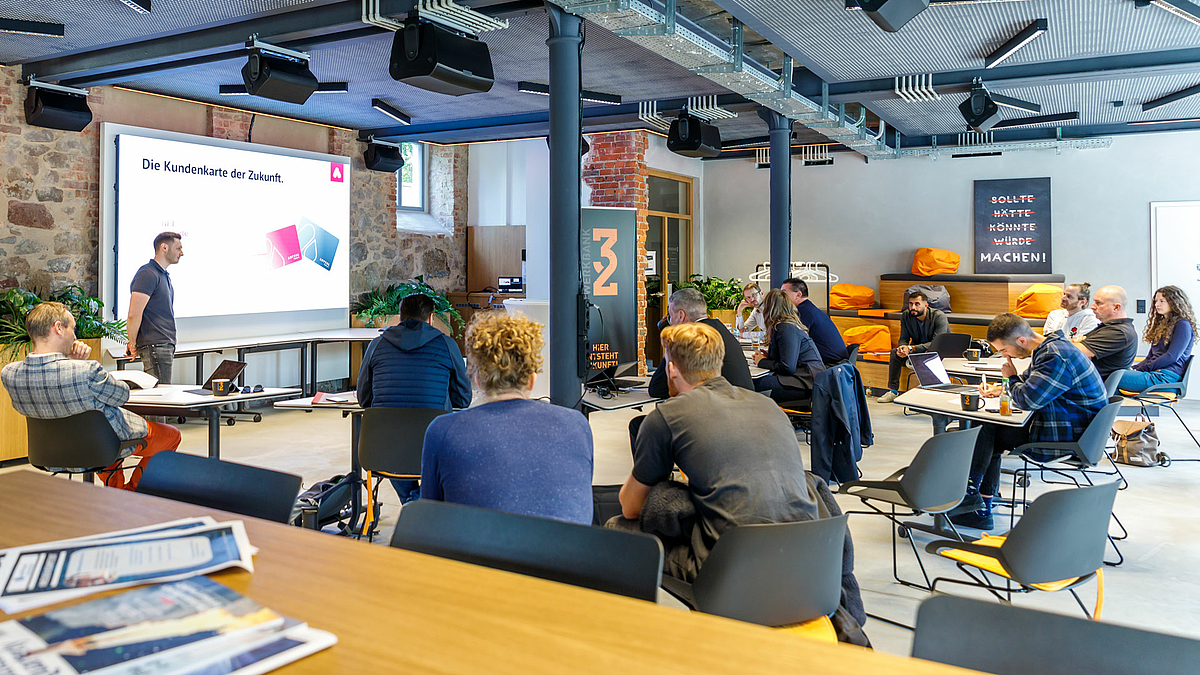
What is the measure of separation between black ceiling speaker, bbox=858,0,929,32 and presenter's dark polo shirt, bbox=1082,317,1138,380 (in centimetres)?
291

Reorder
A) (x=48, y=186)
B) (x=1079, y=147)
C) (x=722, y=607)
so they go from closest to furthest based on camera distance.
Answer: (x=722, y=607) < (x=48, y=186) < (x=1079, y=147)

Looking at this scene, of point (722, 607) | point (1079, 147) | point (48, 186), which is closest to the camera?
point (722, 607)

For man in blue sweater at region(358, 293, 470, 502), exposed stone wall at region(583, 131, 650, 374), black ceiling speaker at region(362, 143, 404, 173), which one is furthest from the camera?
black ceiling speaker at region(362, 143, 404, 173)

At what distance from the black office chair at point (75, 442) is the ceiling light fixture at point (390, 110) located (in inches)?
210

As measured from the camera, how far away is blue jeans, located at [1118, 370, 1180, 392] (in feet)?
21.6

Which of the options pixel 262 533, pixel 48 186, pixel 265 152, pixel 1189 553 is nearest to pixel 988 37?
pixel 1189 553

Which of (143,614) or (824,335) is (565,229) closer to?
(824,335)

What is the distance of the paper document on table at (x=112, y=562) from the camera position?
124 cm

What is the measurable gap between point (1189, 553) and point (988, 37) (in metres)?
3.56

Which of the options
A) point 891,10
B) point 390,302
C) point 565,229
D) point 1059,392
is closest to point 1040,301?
point 1059,392

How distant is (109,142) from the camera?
7.94 metres

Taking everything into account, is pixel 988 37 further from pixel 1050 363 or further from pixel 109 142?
pixel 109 142

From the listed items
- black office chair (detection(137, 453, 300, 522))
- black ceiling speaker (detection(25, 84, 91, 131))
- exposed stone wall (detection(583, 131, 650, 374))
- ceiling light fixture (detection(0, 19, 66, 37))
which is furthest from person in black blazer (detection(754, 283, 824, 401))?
black ceiling speaker (detection(25, 84, 91, 131))

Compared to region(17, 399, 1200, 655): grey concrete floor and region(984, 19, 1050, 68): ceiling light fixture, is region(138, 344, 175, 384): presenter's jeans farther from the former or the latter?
region(984, 19, 1050, 68): ceiling light fixture
